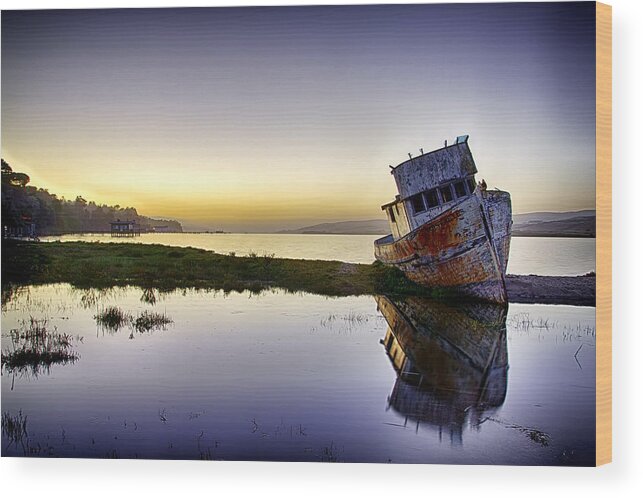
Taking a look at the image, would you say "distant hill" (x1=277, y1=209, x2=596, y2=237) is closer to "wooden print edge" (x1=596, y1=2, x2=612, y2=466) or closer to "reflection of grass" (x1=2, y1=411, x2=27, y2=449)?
"wooden print edge" (x1=596, y1=2, x2=612, y2=466)

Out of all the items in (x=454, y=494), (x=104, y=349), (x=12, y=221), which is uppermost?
(x=12, y=221)

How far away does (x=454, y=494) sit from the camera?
Result: 192 inches

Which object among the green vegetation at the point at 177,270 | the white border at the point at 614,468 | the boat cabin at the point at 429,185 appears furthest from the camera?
the green vegetation at the point at 177,270

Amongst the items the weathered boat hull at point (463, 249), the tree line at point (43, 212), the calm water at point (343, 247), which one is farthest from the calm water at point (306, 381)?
the tree line at point (43, 212)

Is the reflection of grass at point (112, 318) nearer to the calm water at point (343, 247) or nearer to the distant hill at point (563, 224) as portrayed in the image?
the calm water at point (343, 247)

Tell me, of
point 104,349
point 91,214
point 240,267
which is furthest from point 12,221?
point 240,267

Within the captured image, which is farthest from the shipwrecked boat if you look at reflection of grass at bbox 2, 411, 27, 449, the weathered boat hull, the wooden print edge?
reflection of grass at bbox 2, 411, 27, 449

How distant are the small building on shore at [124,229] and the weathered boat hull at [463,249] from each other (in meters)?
1.55

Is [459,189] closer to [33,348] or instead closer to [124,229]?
[124,229]

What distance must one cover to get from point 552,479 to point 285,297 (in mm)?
1971

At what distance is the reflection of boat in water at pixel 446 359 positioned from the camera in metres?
4.92

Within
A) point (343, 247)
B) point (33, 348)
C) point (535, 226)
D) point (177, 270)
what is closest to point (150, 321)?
point (177, 270)

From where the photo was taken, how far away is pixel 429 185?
16.9 ft

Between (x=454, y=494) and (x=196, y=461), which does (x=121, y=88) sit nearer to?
(x=196, y=461)
